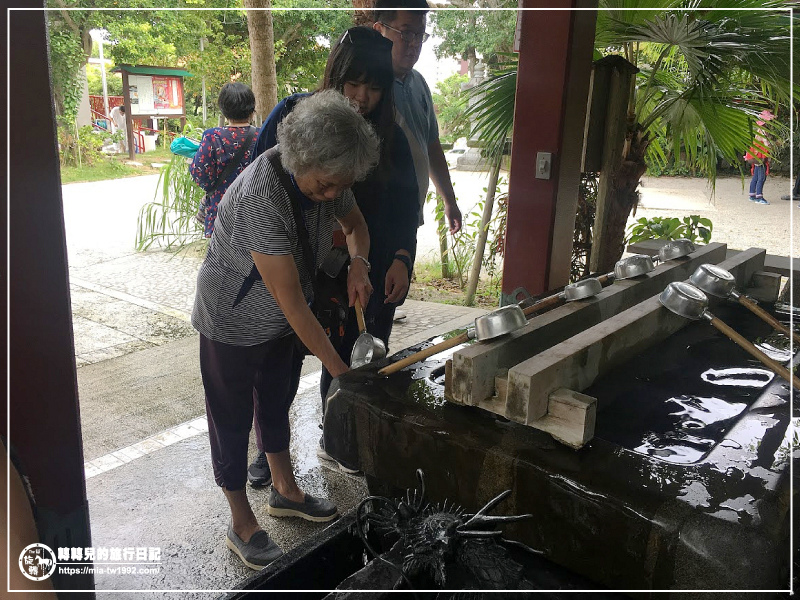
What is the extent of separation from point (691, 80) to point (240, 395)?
10.9 ft

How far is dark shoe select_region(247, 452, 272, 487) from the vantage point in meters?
2.75

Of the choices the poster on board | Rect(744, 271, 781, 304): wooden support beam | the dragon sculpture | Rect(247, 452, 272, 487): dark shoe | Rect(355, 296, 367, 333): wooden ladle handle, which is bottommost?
Rect(247, 452, 272, 487): dark shoe

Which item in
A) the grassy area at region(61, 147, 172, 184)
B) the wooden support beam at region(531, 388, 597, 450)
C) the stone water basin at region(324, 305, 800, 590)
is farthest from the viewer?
the grassy area at region(61, 147, 172, 184)

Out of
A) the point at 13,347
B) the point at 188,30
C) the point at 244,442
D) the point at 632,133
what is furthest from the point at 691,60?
the point at 188,30

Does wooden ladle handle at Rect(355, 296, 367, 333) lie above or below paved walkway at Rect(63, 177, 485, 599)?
above

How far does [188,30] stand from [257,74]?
4.35 m

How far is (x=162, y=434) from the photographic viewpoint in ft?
10.5

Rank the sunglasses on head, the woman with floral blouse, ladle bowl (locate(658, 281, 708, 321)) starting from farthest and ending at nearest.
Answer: the woman with floral blouse → the sunglasses on head → ladle bowl (locate(658, 281, 708, 321))

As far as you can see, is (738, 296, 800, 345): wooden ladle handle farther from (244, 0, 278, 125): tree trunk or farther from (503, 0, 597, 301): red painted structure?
(244, 0, 278, 125): tree trunk

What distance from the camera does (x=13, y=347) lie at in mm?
1607

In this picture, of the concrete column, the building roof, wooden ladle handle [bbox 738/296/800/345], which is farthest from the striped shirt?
the building roof

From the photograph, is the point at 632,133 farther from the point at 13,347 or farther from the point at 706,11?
the point at 13,347

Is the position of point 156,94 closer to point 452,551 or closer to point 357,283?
point 357,283

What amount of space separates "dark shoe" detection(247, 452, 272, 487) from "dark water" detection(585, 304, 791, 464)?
68.6 inches
